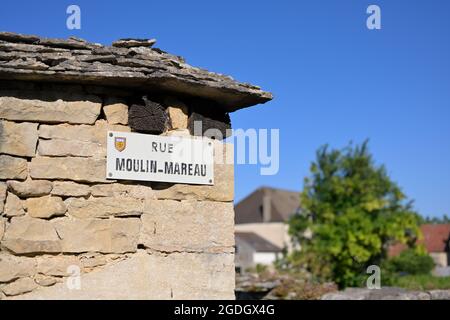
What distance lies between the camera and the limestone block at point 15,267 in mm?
4129

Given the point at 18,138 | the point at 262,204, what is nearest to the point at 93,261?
the point at 18,138

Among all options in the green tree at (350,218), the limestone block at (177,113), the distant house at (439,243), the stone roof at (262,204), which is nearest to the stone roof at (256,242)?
the stone roof at (262,204)

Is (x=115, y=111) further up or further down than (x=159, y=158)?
further up

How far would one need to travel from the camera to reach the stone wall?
4.23 metres

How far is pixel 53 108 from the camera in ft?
14.5

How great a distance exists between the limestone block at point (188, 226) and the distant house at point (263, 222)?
41470 mm

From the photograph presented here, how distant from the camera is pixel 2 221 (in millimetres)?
4176

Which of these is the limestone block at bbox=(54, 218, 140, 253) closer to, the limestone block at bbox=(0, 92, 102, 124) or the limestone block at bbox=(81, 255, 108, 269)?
the limestone block at bbox=(81, 255, 108, 269)

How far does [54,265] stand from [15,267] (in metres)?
0.28

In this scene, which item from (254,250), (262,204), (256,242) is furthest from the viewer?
(262,204)

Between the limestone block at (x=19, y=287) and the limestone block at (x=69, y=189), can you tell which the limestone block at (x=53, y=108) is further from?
the limestone block at (x=19, y=287)

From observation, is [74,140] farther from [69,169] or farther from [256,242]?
[256,242]
